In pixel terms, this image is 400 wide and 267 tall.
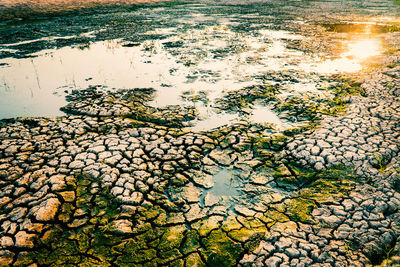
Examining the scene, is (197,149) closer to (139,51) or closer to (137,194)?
(137,194)

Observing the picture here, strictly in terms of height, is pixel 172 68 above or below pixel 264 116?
above

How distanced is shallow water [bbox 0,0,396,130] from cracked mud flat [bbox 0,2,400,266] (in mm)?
69

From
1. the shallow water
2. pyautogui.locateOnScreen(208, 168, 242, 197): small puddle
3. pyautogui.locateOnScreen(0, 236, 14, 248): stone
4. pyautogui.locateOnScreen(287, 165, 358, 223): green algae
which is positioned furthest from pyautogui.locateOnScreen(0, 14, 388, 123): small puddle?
pyautogui.locateOnScreen(0, 236, 14, 248): stone

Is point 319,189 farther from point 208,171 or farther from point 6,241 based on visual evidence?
point 6,241

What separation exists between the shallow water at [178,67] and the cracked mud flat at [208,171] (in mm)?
69

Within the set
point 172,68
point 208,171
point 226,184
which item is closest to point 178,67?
point 172,68

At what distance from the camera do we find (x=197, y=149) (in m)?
3.52

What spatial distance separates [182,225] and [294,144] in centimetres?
194

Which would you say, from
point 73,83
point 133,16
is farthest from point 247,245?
point 133,16

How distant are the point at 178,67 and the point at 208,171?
399 centimetres

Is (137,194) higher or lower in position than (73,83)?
lower

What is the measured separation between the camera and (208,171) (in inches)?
125

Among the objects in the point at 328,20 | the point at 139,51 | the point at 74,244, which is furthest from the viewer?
the point at 328,20

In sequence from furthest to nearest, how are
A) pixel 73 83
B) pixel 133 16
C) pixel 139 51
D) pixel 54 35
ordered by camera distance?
1. pixel 133 16
2. pixel 54 35
3. pixel 139 51
4. pixel 73 83
